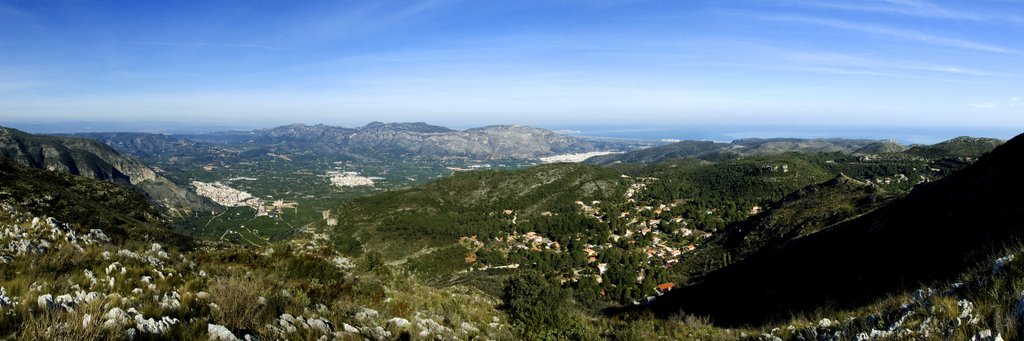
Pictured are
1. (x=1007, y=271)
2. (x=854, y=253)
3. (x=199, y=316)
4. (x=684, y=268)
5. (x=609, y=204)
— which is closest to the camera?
(x=199, y=316)

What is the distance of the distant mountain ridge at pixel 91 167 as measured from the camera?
164m

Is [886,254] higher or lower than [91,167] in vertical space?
higher

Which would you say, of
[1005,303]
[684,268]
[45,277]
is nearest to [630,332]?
[1005,303]

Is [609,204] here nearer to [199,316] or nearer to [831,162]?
[831,162]

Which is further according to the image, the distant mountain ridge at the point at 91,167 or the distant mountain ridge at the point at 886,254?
the distant mountain ridge at the point at 91,167

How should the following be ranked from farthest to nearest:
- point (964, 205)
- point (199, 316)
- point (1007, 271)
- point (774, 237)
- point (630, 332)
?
point (774, 237) < point (964, 205) < point (630, 332) < point (1007, 271) < point (199, 316)

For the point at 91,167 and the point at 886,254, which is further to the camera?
the point at 91,167

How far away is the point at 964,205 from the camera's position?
922 inches

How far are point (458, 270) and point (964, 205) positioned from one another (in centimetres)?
5008

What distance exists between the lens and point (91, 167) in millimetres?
178250

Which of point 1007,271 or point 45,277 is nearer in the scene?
point 45,277

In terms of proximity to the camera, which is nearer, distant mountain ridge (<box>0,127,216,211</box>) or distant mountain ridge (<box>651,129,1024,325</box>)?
distant mountain ridge (<box>651,129,1024,325</box>)

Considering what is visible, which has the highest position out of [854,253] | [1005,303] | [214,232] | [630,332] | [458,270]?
[1005,303]

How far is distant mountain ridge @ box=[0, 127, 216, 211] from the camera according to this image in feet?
539
